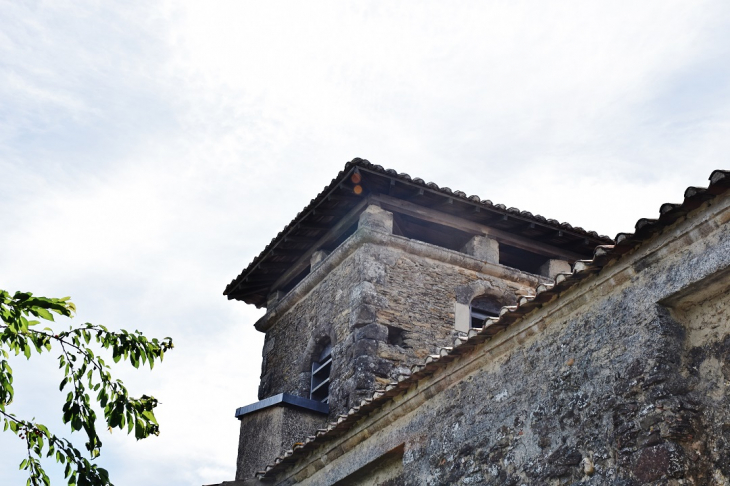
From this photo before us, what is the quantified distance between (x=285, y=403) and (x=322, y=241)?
11.6ft

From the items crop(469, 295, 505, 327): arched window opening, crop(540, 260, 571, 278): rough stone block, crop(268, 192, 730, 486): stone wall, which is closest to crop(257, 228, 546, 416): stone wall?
crop(469, 295, 505, 327): arched window opening

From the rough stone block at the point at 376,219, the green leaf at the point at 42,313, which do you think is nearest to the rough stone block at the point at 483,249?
the rough stone block at the point at 376,219

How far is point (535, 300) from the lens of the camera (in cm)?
624

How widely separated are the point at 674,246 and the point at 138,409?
11.6 feet

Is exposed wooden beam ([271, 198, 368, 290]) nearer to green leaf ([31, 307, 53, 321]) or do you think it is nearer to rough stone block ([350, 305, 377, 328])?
rough stone block ([350, 305, 377, 328])

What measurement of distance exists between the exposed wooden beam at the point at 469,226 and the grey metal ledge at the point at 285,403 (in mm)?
3019

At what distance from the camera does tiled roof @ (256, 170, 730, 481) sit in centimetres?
527

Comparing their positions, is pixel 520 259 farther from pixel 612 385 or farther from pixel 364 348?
pixel 612 385

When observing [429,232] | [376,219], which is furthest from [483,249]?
[376,219]

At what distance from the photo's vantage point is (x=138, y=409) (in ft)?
15.8

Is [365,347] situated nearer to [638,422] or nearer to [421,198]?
[421,198]

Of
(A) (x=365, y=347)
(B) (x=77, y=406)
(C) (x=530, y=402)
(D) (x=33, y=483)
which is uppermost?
(A) (x=365, y=347)

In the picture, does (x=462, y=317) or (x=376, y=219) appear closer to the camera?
(x=462, y=317)

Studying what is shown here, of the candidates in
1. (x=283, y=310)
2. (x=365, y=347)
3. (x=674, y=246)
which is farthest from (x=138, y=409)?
(x=283, y=310)
